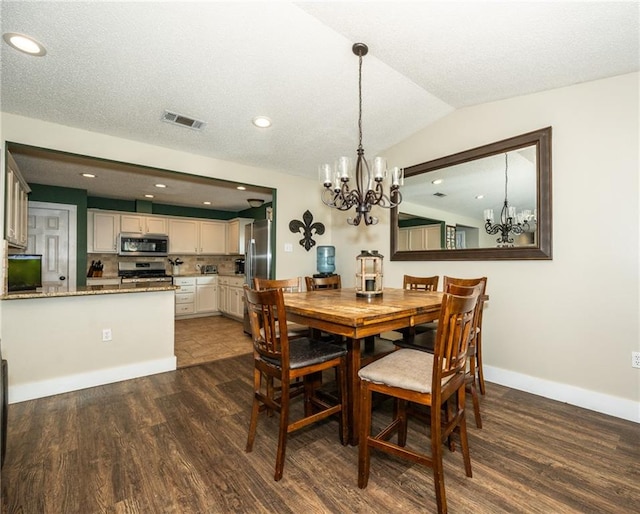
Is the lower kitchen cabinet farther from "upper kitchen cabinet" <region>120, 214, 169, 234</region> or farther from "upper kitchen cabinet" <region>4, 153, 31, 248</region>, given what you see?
"upper kitchen cabinet" <region>4, 153, 31, 248</region>

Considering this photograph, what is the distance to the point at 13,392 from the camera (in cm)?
247

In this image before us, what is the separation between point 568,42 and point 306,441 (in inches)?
123

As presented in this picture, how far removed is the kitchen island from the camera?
251 centimetres

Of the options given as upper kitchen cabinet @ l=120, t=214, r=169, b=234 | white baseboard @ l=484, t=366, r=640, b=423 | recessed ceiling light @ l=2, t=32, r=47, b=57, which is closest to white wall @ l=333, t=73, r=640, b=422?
white baseboard @ l=484, t=366, r=640, b=423

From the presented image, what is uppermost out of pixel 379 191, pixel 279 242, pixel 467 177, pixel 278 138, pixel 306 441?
pixel 278 138

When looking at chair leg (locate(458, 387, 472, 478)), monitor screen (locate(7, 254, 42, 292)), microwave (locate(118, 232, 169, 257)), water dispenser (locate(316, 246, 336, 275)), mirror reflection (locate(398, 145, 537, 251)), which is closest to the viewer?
chair leg (locate(458, 387, 472, 478))

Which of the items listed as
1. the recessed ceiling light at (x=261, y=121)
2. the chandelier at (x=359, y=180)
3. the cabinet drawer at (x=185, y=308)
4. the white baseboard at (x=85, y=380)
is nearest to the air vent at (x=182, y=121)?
the recessed ceiling light at (x=261, y=121)

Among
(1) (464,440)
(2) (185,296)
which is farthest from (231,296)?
(1) (464,440)

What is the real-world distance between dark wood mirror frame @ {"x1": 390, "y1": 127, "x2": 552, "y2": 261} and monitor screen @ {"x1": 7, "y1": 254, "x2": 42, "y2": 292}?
4239mm

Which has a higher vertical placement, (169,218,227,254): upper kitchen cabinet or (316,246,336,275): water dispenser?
(169,218,227,254): upper kitchen cabinet

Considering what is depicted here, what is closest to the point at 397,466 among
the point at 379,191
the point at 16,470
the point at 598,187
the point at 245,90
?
the point at 379,191

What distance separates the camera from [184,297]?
5.93 meters

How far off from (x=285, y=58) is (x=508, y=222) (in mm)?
2390

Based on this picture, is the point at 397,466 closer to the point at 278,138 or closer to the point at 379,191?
the point at 379,191
